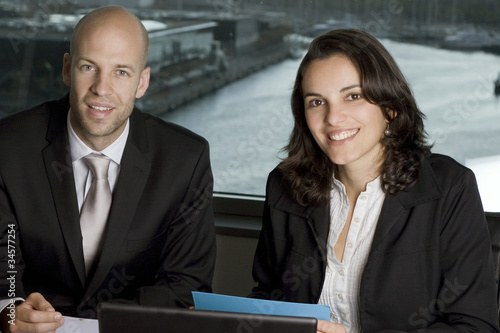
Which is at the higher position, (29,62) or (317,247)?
(29,62)

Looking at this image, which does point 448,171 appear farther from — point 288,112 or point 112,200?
point 288,112

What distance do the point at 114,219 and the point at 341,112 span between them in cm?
75

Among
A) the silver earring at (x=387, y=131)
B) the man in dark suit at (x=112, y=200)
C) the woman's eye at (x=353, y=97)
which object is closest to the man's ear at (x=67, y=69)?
the man in dark suit at (x=112, y=200)

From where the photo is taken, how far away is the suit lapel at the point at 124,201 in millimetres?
1946

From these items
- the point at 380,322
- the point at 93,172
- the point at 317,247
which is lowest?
the point at 380,322

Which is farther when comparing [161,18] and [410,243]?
[161,18]

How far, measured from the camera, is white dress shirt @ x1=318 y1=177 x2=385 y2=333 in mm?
1792

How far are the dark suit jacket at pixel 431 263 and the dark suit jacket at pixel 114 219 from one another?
1.46 feet

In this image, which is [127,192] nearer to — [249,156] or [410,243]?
[410,243]

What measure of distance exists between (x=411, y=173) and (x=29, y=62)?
7.09 feet

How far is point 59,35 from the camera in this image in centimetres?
317

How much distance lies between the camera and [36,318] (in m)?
1.58

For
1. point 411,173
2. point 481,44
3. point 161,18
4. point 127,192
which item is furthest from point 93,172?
point 481,44

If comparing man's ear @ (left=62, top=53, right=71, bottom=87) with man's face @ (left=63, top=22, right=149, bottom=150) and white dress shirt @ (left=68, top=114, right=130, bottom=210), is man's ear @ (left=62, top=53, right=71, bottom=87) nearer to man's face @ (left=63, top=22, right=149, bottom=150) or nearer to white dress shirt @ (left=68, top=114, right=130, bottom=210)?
man's face @ (left=63, top=22, right=149, bottom=150)
